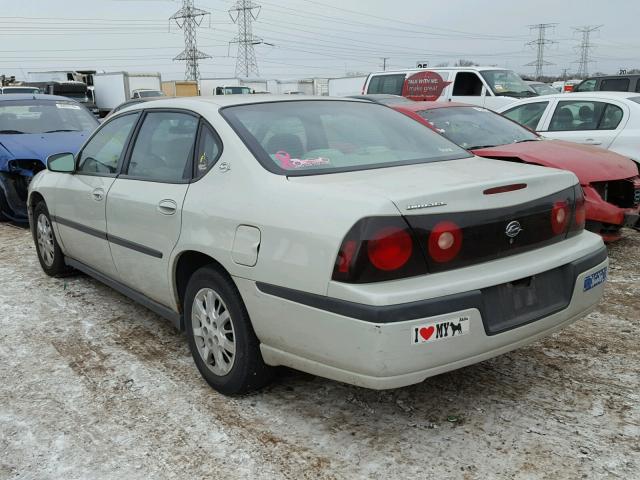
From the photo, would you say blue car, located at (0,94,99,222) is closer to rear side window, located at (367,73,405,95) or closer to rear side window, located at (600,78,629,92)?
rear side window, located at (367,73,405,95)

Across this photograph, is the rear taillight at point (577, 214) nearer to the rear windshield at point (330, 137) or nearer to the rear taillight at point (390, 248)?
the rear windshield at point (330, 137)

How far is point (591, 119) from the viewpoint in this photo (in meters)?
7.37

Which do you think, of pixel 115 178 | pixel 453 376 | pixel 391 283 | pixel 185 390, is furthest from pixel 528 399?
pixel 115 178

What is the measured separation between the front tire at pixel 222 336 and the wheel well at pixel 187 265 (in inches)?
2.6

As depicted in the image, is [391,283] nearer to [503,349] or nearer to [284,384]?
[503,349]

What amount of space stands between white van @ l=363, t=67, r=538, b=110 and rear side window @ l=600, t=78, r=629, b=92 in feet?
5.69

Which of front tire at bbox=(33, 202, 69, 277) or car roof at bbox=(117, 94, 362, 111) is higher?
car roof at bbox=(117, 94, 362, 111)

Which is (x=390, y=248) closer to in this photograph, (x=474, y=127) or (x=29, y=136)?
(x=474, y=127)

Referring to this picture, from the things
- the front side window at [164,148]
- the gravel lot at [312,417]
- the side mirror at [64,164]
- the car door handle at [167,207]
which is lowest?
the gravel lot at [312,417]

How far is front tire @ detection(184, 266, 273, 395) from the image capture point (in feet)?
9.70

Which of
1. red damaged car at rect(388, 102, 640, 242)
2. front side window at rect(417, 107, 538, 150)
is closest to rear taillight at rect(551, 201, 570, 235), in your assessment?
red damaged car at rect(388, 102, 640, 242)

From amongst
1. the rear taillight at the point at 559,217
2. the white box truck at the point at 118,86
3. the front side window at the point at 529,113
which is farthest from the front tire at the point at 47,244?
the white box truck at the point at 118,86

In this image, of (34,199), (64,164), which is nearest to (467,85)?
(34,199)

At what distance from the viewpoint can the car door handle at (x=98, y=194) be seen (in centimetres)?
408
